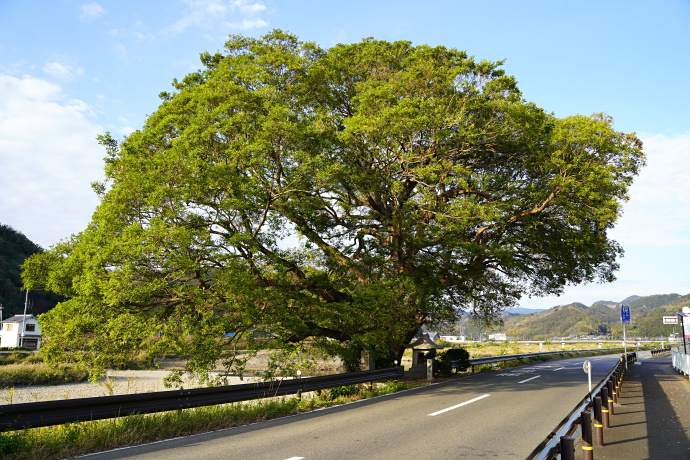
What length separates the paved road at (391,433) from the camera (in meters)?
6.63

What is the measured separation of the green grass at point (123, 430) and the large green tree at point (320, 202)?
354 centimetres

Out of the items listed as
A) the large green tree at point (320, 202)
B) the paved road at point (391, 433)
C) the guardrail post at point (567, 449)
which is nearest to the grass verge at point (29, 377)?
the large green tree at point (320, 202)

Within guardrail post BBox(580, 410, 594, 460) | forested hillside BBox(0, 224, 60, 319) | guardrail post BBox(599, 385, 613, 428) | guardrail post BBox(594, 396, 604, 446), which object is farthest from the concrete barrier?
forested hillside BBox(0, 224, 60, 319)

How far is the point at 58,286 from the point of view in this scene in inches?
516

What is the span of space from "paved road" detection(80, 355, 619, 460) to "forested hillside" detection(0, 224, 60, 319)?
85773mm

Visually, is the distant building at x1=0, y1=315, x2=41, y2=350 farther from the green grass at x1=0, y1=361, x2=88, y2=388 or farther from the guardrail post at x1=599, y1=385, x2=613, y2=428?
the guardrail post at x1=599, y1=385, x2=613, y2=428

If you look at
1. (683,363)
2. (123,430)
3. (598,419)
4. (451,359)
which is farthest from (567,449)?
(683,363)

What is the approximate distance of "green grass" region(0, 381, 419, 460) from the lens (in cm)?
606

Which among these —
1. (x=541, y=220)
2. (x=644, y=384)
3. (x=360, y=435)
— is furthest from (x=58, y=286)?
(x=644, y=384)

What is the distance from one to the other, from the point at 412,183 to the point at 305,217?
570cm

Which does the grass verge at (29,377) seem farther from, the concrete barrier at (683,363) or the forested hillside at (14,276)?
the forested hillside at (14,276)

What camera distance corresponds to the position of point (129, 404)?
25.0 ft

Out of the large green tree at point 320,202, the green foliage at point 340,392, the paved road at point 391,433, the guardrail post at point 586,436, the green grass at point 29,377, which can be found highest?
the large green tree at point 320,202

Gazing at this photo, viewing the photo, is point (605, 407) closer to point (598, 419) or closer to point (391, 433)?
point (598, 419)
